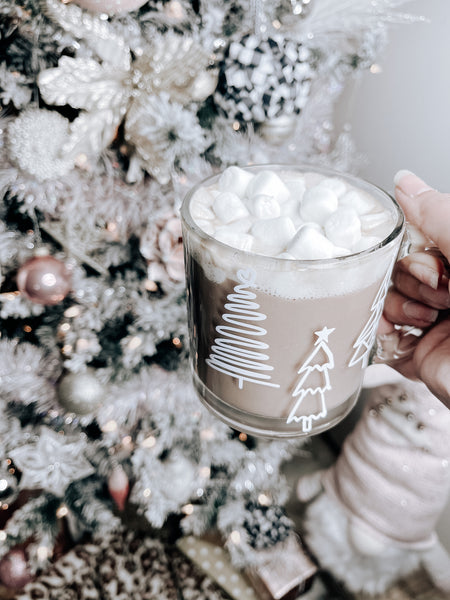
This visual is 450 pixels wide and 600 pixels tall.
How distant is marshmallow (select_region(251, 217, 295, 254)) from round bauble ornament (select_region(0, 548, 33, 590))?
2.87 feet

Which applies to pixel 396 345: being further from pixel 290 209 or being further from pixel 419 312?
pixel 290 209

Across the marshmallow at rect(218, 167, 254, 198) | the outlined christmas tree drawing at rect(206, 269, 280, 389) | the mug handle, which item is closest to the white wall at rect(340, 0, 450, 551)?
the mug handle

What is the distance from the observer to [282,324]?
18.9 inches

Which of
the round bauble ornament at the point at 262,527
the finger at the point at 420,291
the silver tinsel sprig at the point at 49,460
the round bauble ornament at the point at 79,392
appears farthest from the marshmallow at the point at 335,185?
the round bauble ornament at the point at 262,527

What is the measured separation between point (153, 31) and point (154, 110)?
4.1 inches

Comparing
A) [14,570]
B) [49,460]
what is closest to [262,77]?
[49,460]

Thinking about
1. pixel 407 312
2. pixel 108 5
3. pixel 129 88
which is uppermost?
pixel 108 5

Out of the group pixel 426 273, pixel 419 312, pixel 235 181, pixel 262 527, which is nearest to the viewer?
pixel 235 181

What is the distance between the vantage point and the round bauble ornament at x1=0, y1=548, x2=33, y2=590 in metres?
0.94

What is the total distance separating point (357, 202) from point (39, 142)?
422mm

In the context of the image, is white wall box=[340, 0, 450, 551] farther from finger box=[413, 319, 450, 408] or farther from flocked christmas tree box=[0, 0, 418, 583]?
finger box=[413, 319, 450, 408]

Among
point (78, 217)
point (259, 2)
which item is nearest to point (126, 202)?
point (78, 217)

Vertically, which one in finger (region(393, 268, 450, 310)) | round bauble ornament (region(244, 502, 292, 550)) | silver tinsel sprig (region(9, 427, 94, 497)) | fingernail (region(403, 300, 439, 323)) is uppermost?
finger (region(393, 268, 450, 310))

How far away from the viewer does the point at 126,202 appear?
708mm
